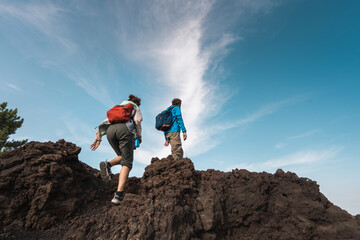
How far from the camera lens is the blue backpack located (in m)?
7.67

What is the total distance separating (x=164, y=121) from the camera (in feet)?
25.3

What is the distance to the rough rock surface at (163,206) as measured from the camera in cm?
414

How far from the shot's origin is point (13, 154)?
5277 mm

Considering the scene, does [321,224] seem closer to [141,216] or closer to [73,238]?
[141,216]

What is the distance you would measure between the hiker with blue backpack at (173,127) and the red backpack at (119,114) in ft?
7.82

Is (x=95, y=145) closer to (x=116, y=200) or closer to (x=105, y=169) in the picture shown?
(x=105, y=169)

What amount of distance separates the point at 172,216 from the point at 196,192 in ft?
3.95

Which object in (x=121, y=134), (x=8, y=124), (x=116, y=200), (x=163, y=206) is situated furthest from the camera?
(x=8, y=124)

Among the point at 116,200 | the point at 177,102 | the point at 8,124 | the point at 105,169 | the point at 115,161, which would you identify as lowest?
the point at 116,200

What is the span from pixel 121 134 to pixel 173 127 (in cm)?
278

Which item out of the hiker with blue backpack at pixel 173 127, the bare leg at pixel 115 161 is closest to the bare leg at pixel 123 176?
the bare leg at pixel 115 161

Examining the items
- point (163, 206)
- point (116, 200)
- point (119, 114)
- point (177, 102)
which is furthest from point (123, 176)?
point (177, 102)

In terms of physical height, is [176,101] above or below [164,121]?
above

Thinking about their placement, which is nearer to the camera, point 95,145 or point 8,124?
point 95,145
